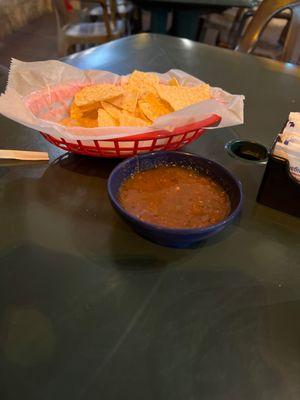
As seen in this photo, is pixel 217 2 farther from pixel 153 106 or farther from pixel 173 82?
pixel 153 106

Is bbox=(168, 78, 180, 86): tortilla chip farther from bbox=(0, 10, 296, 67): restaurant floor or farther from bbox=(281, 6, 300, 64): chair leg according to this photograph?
bbox=(0, 10, 296, 67): restaurant floor

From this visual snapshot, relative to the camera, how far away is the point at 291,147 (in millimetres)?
625

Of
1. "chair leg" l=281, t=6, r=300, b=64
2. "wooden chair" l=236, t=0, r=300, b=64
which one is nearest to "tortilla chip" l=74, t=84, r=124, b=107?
"wooden chair" l=236, t=0, r=300, b=64

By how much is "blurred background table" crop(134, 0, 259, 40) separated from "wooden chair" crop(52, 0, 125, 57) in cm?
29

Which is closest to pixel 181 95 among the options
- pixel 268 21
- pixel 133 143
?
pixel 133 143

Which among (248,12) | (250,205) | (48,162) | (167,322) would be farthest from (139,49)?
(248,12)

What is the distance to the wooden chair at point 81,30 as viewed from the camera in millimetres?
2596

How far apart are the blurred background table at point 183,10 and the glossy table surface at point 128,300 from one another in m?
2.38

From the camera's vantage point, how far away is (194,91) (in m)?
0.83

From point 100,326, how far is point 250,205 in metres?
0.38

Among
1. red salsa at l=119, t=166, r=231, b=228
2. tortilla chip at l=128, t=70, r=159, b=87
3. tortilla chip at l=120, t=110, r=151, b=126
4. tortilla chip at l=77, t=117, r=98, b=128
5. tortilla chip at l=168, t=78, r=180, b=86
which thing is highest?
tortilla chip at l=128, t=70, r=159, b=87

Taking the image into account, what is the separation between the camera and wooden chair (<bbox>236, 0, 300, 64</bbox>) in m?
1.54

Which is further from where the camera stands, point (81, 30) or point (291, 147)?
A: point (81, 30)

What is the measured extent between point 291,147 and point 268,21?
121 centimetres
